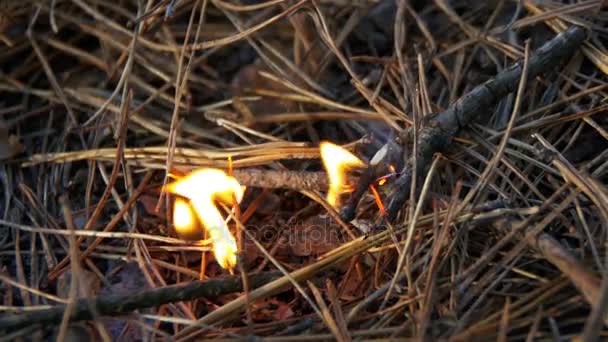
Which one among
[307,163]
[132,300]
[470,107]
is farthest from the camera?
[307,163]

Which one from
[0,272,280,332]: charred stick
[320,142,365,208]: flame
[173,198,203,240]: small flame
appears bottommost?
[0,272,280,332]: charred stick

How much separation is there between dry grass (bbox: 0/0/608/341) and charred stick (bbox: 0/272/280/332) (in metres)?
0.02

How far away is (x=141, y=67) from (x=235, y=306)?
88 cm

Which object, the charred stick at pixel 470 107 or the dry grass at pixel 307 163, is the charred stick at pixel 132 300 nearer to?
the dry grass at pixel 307 163

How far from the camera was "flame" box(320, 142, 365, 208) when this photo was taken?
1.41 m

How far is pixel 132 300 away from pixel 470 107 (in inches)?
32.0

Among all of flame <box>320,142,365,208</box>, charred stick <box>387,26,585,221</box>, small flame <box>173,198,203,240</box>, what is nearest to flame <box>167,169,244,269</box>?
small flame <box>173,198,203,240</box>

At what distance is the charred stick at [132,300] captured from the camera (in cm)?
116

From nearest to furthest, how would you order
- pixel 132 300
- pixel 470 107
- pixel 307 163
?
pixel 132 300, pixel 470 107, pixel 307 163

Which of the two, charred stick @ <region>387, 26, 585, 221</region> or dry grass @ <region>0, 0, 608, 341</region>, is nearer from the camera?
dry grass @ <region>0, 0, 608, 341</region>

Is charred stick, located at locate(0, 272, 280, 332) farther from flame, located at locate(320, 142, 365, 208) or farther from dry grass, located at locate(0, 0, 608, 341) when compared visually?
flame, located at locate(320, 142, 365, 208)

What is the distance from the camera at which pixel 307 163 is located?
1.55 meters

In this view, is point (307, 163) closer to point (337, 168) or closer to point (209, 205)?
point (337, 168)

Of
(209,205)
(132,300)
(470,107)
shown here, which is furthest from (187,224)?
(470,107)
